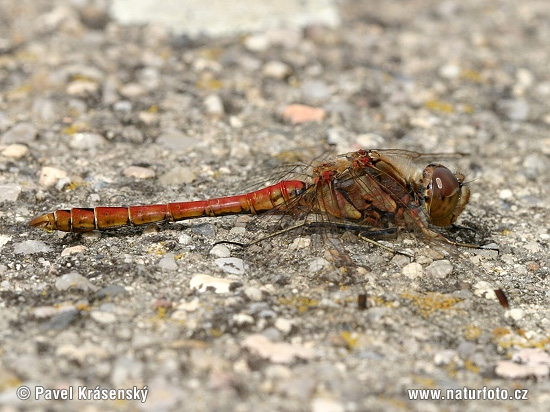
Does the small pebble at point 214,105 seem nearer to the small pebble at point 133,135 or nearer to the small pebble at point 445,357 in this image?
the small pebble at point 133,135

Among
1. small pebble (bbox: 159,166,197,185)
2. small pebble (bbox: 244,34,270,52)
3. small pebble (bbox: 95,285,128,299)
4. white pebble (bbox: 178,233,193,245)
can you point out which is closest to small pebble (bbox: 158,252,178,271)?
white pebble (bbox: 178,233,193,245)

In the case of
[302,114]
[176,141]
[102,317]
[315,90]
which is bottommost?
[102,317]

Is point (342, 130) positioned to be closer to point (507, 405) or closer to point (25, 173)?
point (25, 173)

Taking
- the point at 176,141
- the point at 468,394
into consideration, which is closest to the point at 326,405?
the point at 468,394

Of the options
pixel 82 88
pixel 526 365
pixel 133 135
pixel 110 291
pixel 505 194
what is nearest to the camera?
pixel 526 365

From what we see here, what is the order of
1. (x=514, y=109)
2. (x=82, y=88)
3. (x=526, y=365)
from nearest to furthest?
(x=526, y=365) → (x=82, y=88) → (x=514, y=109)

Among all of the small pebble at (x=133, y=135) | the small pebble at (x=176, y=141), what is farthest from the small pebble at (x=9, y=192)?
the small pebble at (x=176, y=141)

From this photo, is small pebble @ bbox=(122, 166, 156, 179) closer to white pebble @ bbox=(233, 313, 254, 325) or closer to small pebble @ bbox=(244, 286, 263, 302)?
small pebble @ bbox=(244, 286, 263, 302)

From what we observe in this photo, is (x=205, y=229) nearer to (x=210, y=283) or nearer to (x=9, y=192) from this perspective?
(x=210, y=283)
